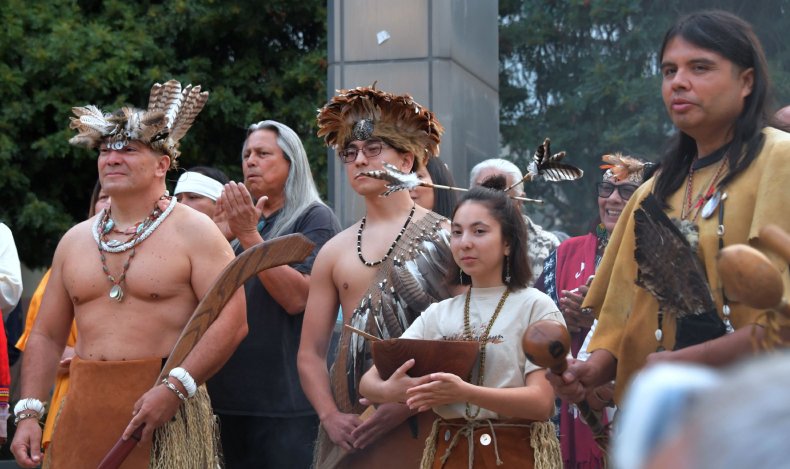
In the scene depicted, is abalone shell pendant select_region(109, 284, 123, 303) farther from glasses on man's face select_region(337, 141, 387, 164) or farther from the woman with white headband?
the woman with white headband

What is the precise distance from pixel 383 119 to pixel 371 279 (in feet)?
2.14

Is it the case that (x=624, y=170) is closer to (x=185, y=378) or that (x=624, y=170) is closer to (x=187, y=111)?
(x=187, y=111)

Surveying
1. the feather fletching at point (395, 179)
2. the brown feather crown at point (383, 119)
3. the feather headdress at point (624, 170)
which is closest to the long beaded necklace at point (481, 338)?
the feather fletching at point (395, 179)

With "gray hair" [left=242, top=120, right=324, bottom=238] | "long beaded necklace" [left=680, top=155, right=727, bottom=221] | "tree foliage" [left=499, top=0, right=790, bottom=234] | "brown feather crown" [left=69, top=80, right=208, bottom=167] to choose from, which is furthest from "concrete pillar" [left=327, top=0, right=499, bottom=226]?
"tree foliage" [left=499, top=0, right=790, bottom=234]

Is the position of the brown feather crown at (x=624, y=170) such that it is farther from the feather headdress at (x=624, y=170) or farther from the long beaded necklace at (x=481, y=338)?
the long beaded necklace at (x=481, y=338)

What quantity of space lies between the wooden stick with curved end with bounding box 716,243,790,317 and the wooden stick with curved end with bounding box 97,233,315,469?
2.33 metres

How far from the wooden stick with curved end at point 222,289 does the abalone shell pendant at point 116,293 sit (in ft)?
0.94

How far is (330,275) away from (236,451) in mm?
1032

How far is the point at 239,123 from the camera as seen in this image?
39.8 ft

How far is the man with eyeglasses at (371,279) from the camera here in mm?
4078

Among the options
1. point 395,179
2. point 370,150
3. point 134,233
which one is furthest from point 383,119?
point 134,233

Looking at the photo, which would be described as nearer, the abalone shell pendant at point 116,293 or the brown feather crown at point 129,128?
the abalone shell pendant at point 116,293

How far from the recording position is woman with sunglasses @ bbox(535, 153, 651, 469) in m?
4.79

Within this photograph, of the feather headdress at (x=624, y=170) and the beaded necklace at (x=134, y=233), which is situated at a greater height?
the feather headdress at (x=624, y=170)
